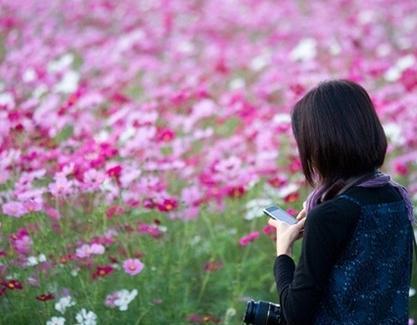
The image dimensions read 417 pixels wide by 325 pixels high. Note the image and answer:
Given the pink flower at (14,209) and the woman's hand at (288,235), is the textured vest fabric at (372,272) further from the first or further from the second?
the pink flower at (14,209)

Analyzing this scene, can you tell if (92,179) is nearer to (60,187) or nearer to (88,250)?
(60,187)

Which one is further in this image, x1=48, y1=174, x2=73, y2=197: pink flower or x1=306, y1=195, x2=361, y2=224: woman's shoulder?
x1=48, y1=174, x2=73, y2=197: pink flower

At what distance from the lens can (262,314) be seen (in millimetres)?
1896

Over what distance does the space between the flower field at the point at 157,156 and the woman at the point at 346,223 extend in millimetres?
707

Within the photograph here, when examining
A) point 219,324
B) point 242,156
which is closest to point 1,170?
point 219,324

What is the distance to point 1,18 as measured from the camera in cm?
564

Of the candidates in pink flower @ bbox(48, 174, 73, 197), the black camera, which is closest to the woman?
the black camera

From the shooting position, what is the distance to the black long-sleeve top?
168cm

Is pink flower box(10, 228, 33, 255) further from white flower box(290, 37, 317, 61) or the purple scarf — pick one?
white flower box(290, 37, 317, 61)

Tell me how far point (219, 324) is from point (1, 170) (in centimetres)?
100

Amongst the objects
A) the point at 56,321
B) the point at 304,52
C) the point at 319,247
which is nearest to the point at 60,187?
the point at 56,321

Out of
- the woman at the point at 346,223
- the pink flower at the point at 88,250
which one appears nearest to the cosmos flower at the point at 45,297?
the pink flower at the point at 88,250

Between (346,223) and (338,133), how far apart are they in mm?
209

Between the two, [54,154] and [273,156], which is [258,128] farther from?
[54,154]
